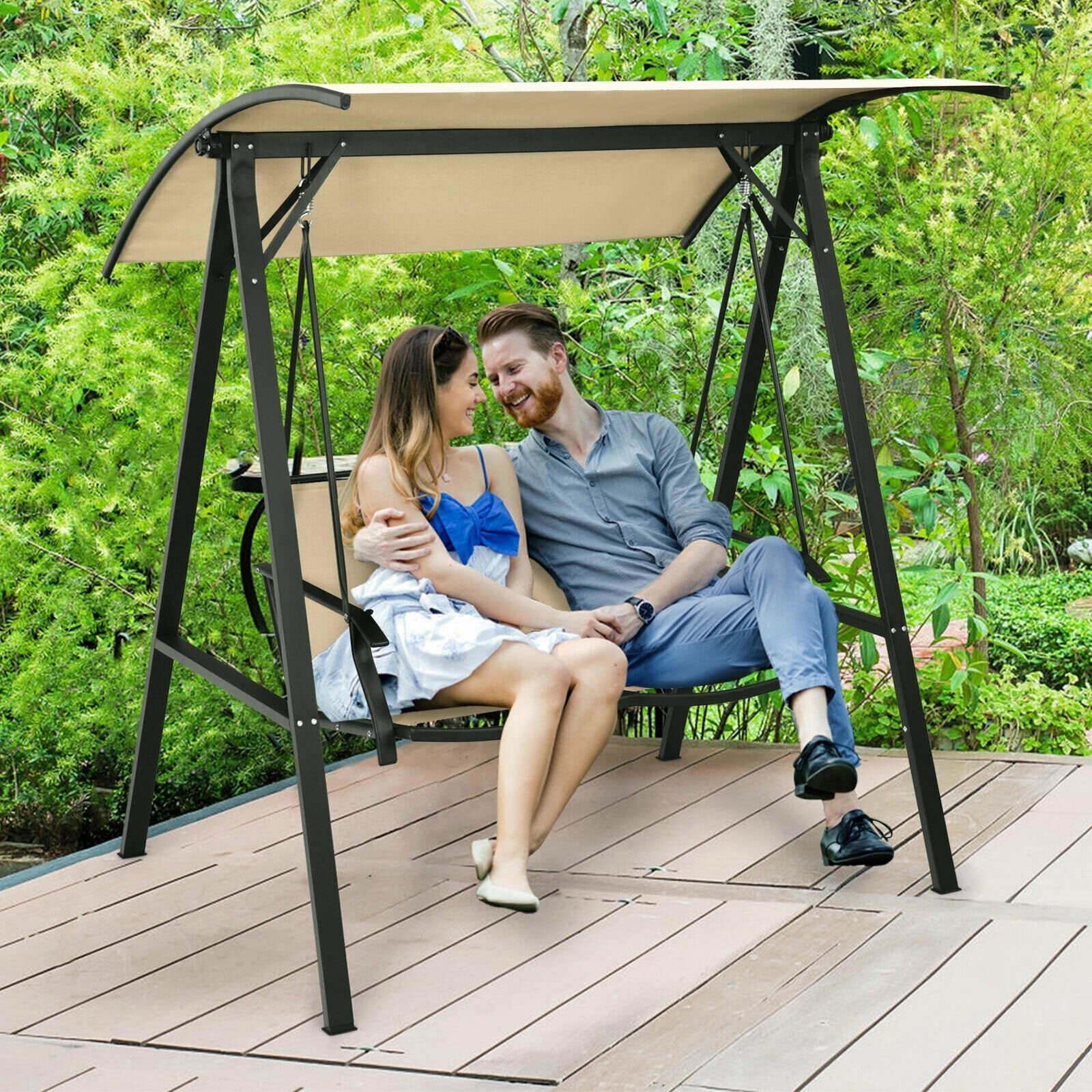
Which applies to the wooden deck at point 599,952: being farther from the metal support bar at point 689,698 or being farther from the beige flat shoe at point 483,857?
the metal support bar at point 689,698

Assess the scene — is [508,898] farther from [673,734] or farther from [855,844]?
[673,734]

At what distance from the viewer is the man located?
3.02 m

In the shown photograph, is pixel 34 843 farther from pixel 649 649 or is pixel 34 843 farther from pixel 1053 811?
pixel 1053 811

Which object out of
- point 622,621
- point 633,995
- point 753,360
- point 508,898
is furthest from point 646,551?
point 633,995

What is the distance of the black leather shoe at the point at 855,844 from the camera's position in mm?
2949

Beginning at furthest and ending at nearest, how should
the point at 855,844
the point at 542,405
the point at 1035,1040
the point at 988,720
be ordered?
the point at 988,720 → the point at 542,405 → the point at 855,844 → the point at 1035,1040

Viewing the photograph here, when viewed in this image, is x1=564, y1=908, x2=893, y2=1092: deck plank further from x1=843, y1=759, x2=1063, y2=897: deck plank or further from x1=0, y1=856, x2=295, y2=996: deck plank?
x1=0, y1=856, x2=295, y2=996: deck plank

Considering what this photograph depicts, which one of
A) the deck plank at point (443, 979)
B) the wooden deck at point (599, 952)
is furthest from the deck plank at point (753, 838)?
the deck plank at point (443, 979)

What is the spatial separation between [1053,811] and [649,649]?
3.44ft

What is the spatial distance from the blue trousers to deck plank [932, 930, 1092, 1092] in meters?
0.66

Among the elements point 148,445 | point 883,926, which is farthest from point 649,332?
point 883,926

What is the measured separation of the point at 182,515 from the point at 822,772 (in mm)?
1508

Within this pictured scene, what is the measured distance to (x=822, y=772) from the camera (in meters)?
2.76

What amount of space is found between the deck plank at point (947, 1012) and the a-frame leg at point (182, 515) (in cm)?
181
